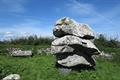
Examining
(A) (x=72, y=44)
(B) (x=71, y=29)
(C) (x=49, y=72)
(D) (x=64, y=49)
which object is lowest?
(C) (x=49, y=72)

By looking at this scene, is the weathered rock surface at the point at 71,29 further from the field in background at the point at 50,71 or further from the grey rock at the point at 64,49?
the field in background at the point at 50,71

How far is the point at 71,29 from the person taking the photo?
58.9 feet

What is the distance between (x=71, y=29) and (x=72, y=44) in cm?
113

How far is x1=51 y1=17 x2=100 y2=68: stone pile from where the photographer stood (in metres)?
17.5

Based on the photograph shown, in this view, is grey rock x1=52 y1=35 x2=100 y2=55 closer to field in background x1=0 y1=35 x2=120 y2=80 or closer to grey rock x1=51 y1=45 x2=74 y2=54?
grey rock x1=51 y1=45 x2=74 y2=54

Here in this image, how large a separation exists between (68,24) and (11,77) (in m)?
5.24

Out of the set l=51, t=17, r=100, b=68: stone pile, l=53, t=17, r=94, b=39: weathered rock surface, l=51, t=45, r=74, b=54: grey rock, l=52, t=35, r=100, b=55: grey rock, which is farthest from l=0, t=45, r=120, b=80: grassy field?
l=53, t=17, r=94, b=39: weathered rock surface

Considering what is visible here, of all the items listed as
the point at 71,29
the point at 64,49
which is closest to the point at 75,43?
the point at 64,49

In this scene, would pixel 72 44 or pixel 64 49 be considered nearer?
pixel 72 44

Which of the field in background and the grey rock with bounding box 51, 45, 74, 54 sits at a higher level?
the grey rock with bounding box 51, 45, 74, 54

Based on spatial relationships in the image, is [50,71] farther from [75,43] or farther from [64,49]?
[75,43]

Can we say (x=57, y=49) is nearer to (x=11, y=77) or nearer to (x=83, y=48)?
(x=83, y=48)

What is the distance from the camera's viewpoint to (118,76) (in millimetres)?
17297

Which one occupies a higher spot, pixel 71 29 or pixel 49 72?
pixel 71 29
